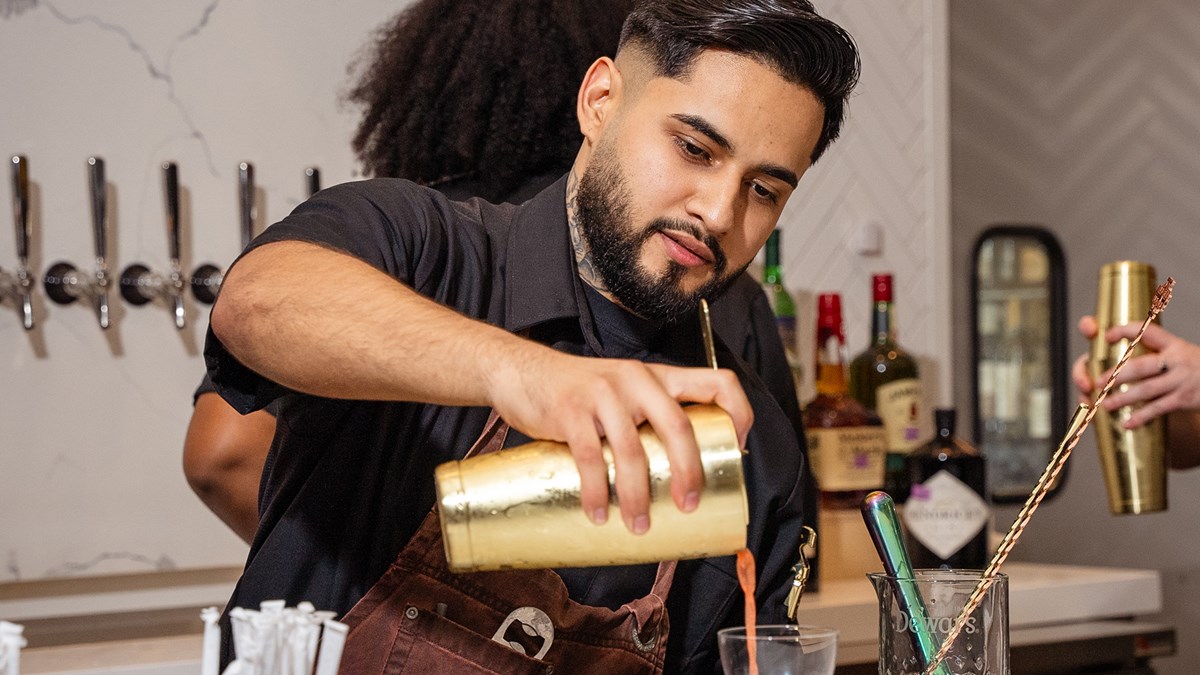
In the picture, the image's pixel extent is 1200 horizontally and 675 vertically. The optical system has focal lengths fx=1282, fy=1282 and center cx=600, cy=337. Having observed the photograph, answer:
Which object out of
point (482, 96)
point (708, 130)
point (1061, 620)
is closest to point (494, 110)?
point (482, 96)

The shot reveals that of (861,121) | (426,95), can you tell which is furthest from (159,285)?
(861,121)

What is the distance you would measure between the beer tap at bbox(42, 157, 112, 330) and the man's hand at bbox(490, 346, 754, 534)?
150cm

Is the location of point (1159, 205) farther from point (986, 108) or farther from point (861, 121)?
point (861, 121)

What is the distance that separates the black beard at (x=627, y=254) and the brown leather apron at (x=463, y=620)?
0.18 metres

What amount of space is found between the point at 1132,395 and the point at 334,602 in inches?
42.7

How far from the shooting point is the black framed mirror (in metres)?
4.40

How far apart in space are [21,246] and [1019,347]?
3398mm

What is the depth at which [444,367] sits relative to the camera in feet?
2.61

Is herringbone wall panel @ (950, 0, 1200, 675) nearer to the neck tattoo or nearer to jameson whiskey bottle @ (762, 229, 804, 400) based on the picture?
jameson whiskey bottle @ (762, 229, 804, 400)

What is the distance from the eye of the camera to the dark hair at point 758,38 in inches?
46.3

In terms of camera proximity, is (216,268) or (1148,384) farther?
(216,268)

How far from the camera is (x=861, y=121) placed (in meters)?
2.67

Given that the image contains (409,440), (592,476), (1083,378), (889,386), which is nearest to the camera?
(592,476)

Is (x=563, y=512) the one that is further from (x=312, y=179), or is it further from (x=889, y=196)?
(x=889, y=196)
